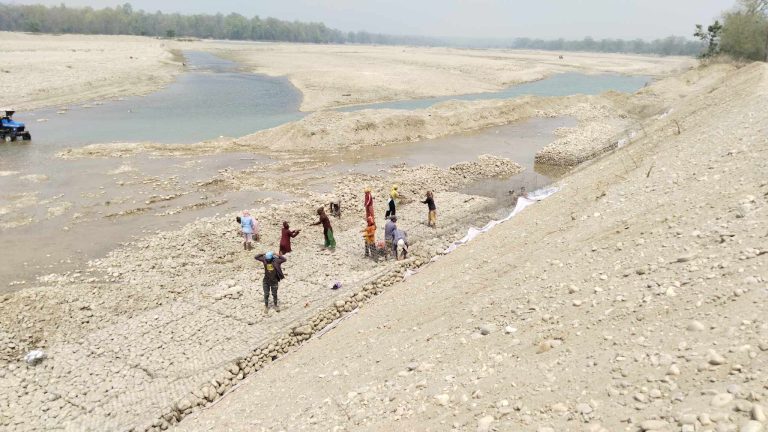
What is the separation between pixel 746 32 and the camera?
163 ft

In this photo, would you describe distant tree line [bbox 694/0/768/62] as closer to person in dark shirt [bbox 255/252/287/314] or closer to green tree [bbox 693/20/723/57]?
green tree [bbox 693/20/723/57]

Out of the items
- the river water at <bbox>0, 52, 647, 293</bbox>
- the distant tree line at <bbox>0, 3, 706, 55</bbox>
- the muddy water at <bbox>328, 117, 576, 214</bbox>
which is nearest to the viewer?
the river water at <bbox>0, 52, 647, 293</bbox>

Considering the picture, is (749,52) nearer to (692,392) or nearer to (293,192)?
(293,192)

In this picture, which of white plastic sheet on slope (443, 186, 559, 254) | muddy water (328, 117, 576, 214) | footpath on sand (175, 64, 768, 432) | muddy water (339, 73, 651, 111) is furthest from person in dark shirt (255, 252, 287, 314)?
muddy water (339, 73, 651, 111)

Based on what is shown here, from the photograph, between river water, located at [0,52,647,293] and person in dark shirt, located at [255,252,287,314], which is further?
river water, located at [0,52,647,293]

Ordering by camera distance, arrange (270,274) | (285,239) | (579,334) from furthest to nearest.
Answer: (285,239)
(270,274)
(579,334)

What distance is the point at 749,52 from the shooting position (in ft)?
164

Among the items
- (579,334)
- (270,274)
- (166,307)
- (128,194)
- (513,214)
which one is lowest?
(166,307)

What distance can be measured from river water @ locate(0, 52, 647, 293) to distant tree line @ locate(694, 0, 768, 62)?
24.6 meters

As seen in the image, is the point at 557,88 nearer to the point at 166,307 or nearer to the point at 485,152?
the point at 485,152

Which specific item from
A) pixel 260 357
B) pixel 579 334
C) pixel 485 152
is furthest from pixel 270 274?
pixel 485 152

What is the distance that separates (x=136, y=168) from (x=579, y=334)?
2386cm

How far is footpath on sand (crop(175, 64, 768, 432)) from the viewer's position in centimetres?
553

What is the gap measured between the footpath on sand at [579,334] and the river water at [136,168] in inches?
377
